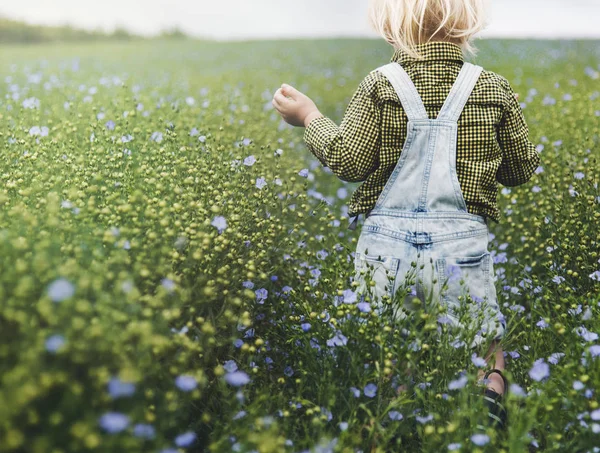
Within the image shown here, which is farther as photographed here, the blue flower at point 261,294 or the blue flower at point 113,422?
the blue flower at point 261,294

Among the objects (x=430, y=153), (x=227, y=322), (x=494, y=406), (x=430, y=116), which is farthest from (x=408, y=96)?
(x=494, y=406)

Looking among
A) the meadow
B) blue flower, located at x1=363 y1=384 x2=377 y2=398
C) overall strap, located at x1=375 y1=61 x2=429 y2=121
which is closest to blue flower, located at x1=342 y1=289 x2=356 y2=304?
the meadow

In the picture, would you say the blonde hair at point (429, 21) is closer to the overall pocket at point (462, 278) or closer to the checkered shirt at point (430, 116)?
the checkered shirt at point (430, 116)

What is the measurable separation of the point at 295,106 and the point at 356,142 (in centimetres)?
43

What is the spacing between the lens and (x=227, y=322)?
2.17 meters

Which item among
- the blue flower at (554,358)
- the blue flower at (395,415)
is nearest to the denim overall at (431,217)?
the blue flower at (554,358)

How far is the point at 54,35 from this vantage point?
61.3 feet

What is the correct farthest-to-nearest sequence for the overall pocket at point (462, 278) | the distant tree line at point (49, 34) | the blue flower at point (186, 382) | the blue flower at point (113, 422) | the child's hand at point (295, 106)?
the distant tree line at point (49, 34) → the child's hand at point (295, 106) → the overall pocket at point (462, 278) → the blue flower at point (186, 382) → the blue flower at point (113, 422)

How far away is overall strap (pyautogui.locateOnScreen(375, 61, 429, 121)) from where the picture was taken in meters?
2.36

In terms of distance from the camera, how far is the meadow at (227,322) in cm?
144

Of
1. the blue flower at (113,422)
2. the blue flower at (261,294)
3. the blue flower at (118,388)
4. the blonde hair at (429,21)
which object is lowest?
the blue flower at (261,294)

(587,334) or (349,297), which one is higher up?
(349,297)

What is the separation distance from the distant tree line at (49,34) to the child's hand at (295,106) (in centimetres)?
1636

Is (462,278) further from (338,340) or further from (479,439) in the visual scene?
(479,439)
